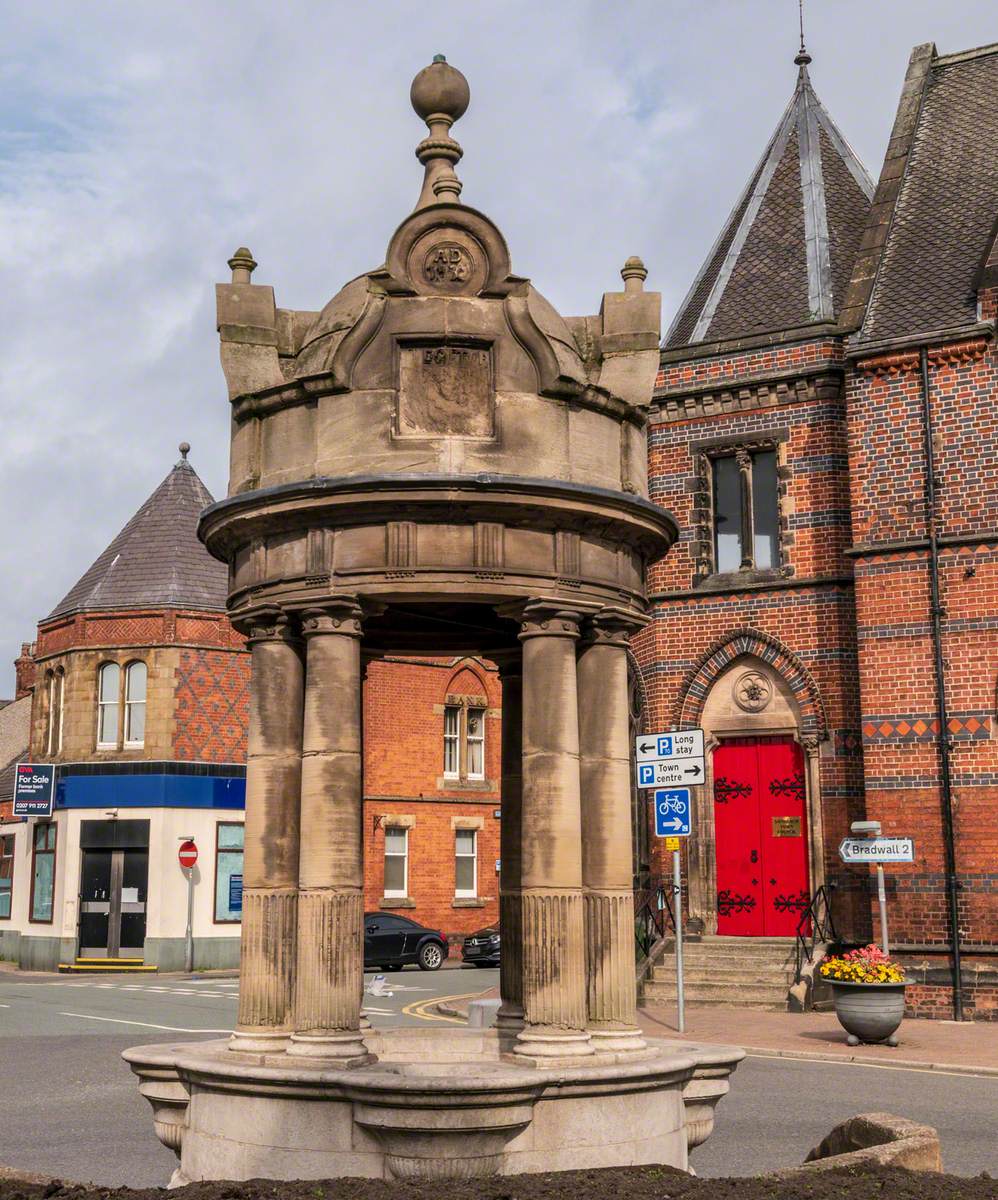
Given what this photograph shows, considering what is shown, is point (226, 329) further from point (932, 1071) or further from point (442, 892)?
point (442, 892)

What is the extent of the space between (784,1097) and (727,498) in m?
12.7

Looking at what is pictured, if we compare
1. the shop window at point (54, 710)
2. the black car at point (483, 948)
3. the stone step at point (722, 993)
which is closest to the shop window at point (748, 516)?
the stone step at point (722, 993)

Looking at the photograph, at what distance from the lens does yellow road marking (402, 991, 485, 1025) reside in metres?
19.7

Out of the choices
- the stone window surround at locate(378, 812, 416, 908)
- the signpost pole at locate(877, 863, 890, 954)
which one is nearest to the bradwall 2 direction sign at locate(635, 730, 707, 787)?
the signpost pole at locate(877, 863, 890, 954)

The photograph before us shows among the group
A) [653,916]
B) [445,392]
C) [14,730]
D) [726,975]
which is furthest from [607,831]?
[14,730]

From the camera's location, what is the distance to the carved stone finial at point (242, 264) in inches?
375

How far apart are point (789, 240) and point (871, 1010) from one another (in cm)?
1441

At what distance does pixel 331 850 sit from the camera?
8406 mm

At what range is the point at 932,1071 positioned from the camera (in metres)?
14.8

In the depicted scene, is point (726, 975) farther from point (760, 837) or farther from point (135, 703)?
point (135, 703)

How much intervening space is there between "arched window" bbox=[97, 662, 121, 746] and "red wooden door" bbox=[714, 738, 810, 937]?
16.5 m

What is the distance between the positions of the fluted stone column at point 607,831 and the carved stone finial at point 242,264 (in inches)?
129

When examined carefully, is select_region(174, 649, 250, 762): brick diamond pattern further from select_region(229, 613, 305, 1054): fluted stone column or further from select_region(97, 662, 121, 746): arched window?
select_region(229, 613, 305, 1054): fluted stone column

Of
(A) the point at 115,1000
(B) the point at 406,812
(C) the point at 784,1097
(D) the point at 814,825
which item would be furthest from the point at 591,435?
(B) the point at 406,812
